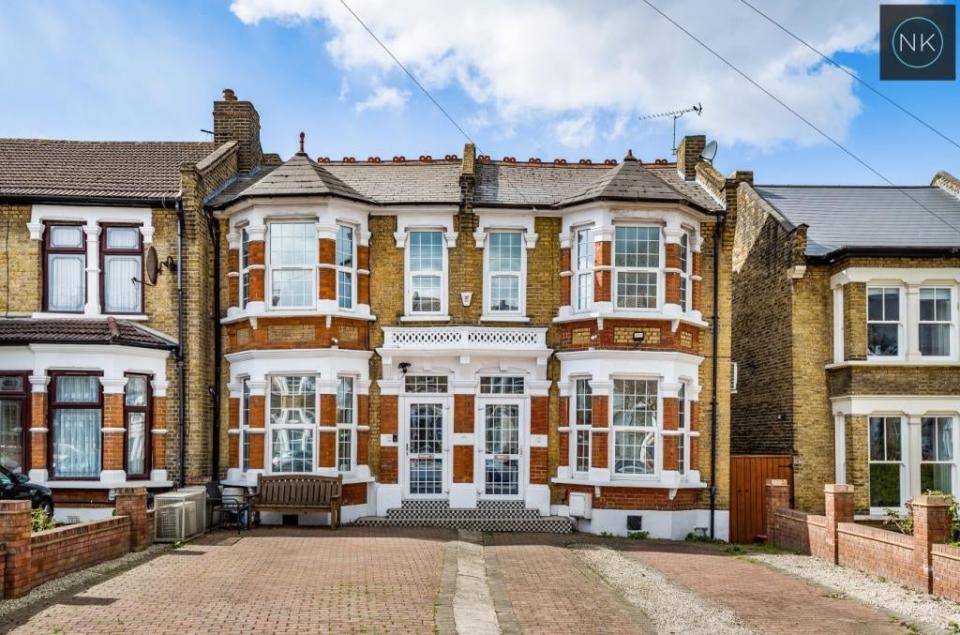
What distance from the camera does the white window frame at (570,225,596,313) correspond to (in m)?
21.1

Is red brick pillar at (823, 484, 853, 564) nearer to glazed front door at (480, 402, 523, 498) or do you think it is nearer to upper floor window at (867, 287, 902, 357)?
upper floor window at (867, 287, 902, 357)

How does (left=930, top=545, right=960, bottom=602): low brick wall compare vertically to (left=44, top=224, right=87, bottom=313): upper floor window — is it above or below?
below

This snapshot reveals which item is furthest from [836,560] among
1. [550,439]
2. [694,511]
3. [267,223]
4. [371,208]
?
[267,223]

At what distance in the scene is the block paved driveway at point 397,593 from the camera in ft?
36.7

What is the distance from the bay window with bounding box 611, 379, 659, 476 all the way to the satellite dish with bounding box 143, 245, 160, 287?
1014 centimetres

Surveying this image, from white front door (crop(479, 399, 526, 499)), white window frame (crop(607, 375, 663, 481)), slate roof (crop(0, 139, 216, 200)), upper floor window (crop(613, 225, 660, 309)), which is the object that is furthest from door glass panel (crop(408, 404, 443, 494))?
slate roof (crop(0, 139, 216, 200))

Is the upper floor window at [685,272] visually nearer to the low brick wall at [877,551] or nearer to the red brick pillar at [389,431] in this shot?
the low brick wall at [877,551]

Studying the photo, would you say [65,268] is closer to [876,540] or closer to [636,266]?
[636,266]

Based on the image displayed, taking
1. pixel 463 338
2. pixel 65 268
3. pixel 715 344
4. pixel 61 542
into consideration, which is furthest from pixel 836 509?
pixel 65 268

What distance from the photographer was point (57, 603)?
468 inches

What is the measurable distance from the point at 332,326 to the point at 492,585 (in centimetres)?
849

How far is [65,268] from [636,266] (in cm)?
1247

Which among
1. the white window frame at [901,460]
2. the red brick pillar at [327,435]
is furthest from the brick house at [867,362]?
the red brick pillar at [327,435]

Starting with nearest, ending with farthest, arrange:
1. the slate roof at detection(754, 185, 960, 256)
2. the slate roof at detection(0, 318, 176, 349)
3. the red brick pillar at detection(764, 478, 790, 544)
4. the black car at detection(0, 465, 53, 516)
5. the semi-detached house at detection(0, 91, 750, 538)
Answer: the black car at detection(0, 465, 53, 516), the slate roof at detection(0, 318, 176, 349), the red brick pillar at detection(764, 478, 790, 544), the semi-detached house at detection(0, 91, 750, 538), the slate roof at detection(754, 185, 960, 256)
